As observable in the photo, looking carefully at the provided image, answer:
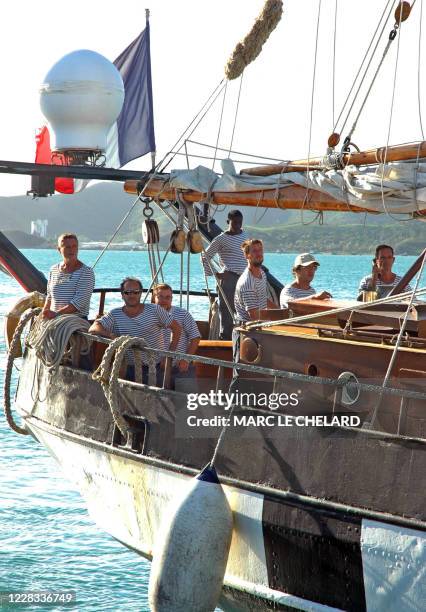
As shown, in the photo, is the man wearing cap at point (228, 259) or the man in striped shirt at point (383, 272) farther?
the man wearing cap at point (228, 259)

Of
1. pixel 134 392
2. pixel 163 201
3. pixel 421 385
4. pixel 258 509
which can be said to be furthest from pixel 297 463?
pixel 163 201

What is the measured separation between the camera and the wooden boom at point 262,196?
11.4 m

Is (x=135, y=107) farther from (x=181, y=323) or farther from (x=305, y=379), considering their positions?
(x=305, y=379)

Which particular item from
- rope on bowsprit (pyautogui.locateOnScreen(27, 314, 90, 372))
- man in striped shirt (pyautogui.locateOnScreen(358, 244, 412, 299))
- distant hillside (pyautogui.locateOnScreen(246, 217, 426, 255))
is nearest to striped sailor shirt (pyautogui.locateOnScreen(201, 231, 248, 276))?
man in striped shirt (pyautogui.locateOnScreen(358, 244, 412, 299))

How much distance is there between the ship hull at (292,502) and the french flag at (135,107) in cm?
891

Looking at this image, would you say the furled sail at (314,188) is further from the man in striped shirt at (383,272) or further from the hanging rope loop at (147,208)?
the man in striped shirt at (383,272)

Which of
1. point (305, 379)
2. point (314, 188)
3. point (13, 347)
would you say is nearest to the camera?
point (305, 379)

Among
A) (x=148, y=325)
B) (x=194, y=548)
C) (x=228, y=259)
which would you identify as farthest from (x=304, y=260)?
(x=194, y=548)

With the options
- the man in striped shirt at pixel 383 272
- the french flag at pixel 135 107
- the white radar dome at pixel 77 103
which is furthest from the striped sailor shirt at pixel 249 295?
the french flag at pixel 135 107

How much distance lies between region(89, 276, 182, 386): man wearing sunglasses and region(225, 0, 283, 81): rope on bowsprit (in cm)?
364

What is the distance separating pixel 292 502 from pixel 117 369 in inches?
82.2

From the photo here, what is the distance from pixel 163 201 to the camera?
13.3 m

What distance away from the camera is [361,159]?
11055mm

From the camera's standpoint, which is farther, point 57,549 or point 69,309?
point 57,549
